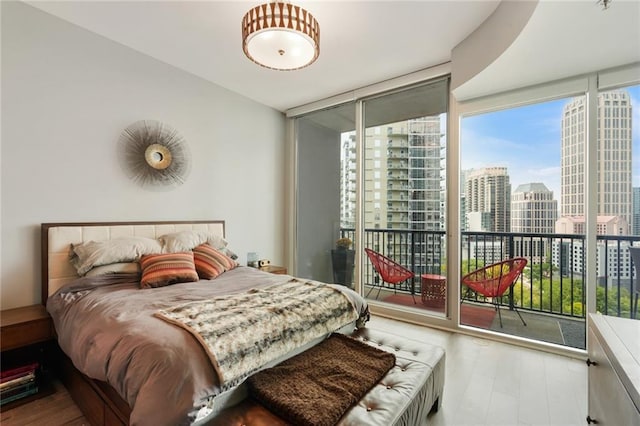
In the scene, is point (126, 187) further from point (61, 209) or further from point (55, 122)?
point (55, 122)

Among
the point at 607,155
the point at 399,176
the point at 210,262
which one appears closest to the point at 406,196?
the point at 399,176

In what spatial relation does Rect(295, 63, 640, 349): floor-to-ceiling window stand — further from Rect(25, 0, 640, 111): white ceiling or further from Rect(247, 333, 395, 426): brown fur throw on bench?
Rect(247, 333, 395, 426): brown fur throw on bench

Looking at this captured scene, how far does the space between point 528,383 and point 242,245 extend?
3.23 metres

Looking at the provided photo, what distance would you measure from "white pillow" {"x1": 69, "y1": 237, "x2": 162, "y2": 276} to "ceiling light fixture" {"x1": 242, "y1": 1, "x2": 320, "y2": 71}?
1.84m

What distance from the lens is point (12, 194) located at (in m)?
2.15

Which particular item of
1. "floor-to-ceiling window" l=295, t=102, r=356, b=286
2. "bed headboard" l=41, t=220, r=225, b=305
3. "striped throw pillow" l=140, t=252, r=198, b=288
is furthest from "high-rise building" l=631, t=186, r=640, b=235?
"bed headboard" l=41, t=220, r=225, b=305

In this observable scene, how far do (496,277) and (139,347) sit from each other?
328cm

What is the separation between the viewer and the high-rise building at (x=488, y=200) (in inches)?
121

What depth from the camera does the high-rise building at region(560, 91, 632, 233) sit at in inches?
93.7

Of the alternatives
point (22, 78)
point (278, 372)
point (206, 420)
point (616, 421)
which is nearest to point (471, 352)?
point (616, 421)

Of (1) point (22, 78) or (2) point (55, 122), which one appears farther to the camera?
(2) point (55, 122)

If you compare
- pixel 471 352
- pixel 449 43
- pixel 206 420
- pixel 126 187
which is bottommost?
pixel 471 352

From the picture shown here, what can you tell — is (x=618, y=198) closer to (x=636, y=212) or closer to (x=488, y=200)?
(x=636, y=212)

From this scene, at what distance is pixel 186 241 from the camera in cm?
282
